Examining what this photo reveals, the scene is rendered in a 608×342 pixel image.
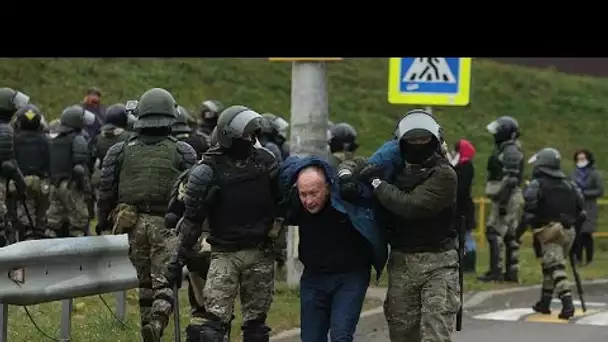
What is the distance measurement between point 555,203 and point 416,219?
5592 millimetres

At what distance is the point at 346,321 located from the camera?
26.5ft

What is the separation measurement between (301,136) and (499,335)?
2781 millimetres

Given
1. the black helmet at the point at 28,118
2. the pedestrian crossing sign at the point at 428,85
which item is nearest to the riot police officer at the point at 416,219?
the pedestrian crossing sign at the point at 428,85

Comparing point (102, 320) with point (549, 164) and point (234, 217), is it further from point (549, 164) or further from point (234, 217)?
point (549, 164)

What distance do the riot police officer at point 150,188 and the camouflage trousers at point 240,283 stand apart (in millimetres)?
1011

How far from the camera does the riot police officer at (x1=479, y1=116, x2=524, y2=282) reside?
15891 mm

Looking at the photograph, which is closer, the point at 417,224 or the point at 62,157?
the point at 417,224

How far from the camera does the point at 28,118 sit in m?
16.1

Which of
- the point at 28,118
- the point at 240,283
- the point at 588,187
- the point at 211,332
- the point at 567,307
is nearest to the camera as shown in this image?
the point at 211,332

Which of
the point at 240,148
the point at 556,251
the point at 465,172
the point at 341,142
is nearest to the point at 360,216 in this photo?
the point at 240,148

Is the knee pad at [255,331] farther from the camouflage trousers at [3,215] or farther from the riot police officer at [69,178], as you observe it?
the riot police officer at [69,178]

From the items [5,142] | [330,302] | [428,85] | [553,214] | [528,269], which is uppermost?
[428,85]
